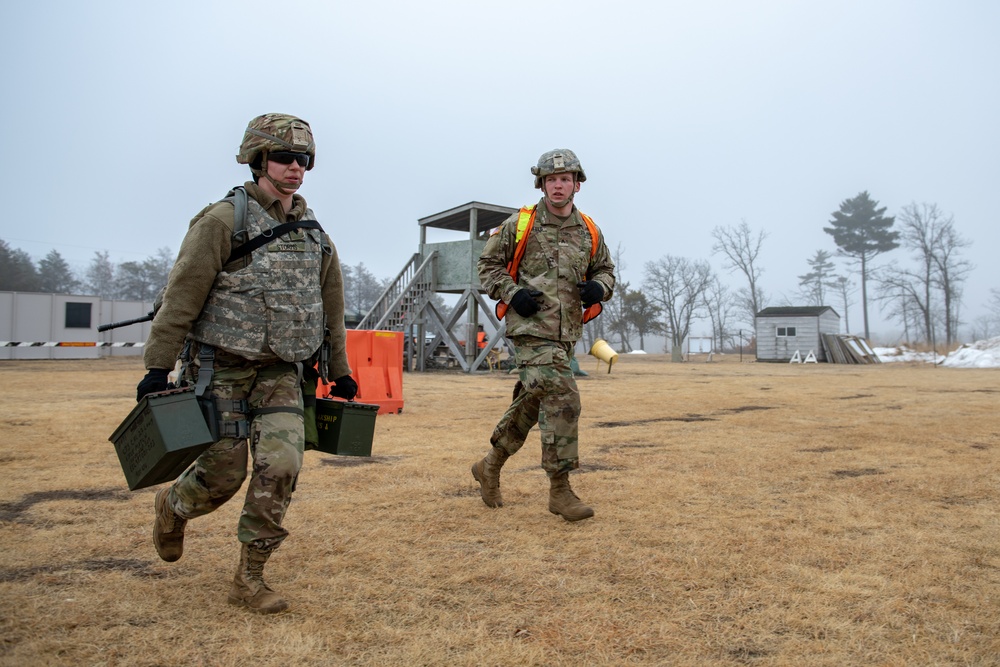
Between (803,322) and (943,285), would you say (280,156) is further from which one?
(943,285)

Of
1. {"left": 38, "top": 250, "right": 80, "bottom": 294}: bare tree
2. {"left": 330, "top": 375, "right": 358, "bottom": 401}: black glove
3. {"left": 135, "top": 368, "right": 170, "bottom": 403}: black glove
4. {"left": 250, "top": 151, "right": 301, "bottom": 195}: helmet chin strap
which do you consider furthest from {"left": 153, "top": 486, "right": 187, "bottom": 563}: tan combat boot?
{"left": 38, "top": 250, "right": 80, "bottom": 294}: bare tree

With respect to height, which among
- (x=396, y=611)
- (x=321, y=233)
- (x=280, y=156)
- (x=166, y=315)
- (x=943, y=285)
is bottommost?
(x=396, y=611)

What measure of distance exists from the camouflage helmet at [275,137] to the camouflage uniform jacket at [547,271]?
1481 mm

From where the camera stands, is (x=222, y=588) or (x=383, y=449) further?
(x=383, y=449)

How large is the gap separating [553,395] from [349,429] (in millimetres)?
1401

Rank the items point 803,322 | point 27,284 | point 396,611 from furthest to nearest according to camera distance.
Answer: point 27,284 < point 803,322 < point 396,611

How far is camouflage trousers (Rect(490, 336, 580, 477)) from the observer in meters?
4.32

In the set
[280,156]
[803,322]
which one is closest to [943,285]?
[803,322]

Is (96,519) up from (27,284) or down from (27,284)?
down

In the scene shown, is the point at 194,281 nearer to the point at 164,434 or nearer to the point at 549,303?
the point at 164,434

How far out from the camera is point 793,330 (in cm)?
3544

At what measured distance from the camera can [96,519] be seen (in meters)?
4.25

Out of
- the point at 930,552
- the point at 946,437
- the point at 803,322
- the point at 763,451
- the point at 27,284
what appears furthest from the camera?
the point at 27,284

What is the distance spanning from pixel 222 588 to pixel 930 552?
331cm
